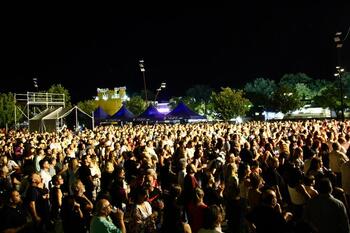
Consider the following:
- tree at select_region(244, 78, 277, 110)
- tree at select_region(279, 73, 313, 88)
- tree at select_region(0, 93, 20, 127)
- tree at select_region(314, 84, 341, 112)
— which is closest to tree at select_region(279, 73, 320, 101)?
tree at select_region(279, 73, 313, 88)

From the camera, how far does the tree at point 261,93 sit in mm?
88556

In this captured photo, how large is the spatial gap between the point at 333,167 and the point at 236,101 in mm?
49443

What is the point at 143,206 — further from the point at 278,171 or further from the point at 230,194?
the point at 278,171

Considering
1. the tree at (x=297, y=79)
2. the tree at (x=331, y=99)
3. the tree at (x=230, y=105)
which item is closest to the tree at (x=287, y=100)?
the tree at (x=331, y=99)

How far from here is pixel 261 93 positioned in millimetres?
93375

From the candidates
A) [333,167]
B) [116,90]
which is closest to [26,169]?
[333,167]

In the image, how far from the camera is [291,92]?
245 feet

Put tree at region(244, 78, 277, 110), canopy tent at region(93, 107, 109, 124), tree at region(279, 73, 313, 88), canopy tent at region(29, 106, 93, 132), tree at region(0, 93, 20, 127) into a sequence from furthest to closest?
tree at region(279, 73, 313, 88) < tree at region(244, 78, 277, 110) < tree at region(0, 93, 20, 127) < canopy tent at region(93, 107, 109, 124) < canopy tent at region(29, 106, 93, 132)

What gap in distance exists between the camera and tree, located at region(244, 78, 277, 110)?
8856cm

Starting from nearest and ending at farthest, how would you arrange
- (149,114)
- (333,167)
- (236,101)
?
(333,167) < (149,114) < (236,101)

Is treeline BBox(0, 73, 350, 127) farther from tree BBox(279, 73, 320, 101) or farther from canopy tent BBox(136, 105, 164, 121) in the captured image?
canopy tent BBox(136, 105, 164, 121)

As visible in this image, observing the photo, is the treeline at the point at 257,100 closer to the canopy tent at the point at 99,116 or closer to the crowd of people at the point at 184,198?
the canopy tent at the point at 99,116

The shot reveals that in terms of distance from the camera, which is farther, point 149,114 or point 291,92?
point 291,92

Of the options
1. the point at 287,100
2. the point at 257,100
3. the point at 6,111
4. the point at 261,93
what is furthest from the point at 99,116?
the point at 261,93
